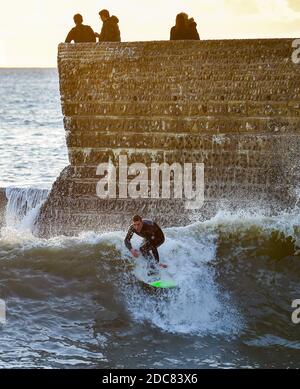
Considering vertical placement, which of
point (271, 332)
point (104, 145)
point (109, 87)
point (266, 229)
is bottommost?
point (271, 332)

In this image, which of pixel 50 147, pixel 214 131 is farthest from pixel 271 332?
pixel 50 147

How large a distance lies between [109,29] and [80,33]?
0.48m

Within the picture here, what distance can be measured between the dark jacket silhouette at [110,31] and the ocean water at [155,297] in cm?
274

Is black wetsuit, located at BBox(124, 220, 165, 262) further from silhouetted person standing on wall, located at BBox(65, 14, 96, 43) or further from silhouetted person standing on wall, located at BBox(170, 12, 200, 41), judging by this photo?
silhouetted person standing on wall, located at BBox(65, 14, 96, 43)

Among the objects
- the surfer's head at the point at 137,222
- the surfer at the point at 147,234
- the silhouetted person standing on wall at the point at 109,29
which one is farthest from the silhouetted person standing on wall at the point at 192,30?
the surfer's head at the point at 137,222

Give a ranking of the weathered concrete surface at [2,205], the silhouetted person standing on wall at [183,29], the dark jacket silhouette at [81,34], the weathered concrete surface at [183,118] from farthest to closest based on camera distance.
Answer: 1. the weathered concrete surface at [2,205]
2. the dark jacket silhouette at [81,34]
3. the silhouetted person standing on wall at [183,29]
4. the weathered concrete surface at [183,118]

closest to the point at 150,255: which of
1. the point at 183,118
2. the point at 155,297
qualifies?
the point at 155,297

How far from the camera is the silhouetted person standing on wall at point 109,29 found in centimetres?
1427

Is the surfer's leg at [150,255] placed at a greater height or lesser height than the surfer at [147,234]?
lesser

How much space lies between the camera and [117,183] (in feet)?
45.6

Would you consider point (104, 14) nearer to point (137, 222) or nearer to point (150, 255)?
point (137, 222)

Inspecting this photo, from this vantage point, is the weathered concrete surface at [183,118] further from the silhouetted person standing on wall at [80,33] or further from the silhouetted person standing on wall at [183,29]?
the silhouetted person standing on wall at [183,29]

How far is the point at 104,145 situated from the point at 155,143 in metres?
0.85
